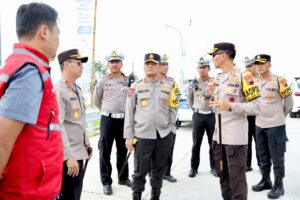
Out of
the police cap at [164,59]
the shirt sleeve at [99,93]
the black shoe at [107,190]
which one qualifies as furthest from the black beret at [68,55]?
the police cap at [164,59]

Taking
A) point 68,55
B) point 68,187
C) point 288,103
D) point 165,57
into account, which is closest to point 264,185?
point 288,103

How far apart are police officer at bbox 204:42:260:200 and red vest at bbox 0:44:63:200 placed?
181 cm

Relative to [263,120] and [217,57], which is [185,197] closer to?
[263,120]

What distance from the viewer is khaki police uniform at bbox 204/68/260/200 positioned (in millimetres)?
2789

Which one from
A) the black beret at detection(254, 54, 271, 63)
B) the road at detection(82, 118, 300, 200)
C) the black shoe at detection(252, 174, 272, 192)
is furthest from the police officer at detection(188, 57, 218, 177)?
the black beret at detection(254, 54, 271, 63)

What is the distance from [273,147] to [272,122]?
33 cm

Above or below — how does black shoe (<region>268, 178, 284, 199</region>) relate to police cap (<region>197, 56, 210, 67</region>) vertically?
below

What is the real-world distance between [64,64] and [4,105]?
158 centimetres

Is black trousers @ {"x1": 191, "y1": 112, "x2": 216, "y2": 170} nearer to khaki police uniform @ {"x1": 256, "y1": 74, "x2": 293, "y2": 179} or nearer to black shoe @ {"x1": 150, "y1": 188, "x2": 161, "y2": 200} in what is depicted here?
khaki police uniform @ {"x1": 256, "y1": 74, "x2": 293, "y2": 179}

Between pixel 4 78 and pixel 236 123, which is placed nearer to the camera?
pixel 4 78

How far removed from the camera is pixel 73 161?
2.22 meters

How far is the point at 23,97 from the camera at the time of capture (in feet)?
3.85

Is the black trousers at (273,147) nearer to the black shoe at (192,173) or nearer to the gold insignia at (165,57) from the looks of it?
the black shoe at (192,173)

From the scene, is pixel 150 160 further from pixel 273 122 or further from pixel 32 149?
pixel 32 149
